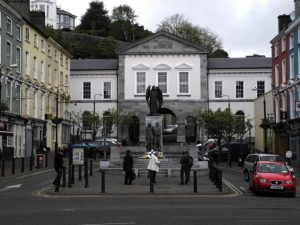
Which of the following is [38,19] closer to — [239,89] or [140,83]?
[140,83]

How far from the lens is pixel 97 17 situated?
134375 millimetres

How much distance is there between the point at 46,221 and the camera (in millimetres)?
12898

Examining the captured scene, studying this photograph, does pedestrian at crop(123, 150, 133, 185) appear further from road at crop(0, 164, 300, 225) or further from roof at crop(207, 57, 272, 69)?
roof at crop(207, 57, 272, 69)

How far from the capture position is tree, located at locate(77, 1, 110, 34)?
132 m

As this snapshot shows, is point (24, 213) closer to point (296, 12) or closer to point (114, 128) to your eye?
point (296, 12)

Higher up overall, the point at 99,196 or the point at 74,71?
the point at 74,71

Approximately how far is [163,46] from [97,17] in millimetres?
67025

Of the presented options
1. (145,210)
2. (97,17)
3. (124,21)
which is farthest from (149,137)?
(97,17)

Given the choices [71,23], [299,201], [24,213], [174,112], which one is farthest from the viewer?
[71,23]

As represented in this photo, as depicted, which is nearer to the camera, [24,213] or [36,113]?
[24,213]

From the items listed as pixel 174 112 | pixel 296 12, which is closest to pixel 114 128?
pixel 174 112

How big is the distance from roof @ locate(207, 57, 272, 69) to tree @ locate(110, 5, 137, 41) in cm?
5400

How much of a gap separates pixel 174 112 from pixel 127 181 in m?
45.3

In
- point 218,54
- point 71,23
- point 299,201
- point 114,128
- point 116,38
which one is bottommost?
point 299,201
